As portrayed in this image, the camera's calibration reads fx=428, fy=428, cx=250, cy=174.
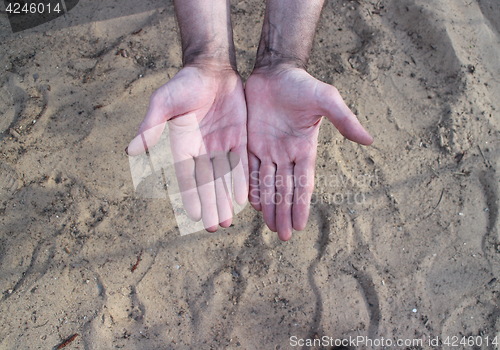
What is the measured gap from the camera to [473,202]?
8.19ft

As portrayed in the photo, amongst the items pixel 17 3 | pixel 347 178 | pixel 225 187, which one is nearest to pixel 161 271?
pixel 225 187

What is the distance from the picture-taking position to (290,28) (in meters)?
2.61

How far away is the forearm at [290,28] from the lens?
8.38 feet

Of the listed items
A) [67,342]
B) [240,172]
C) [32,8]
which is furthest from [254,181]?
[32,8]

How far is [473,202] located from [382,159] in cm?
57

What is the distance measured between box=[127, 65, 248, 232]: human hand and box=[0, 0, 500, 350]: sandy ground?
376 mm

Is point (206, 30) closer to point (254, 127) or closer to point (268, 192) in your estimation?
point (254, 127)

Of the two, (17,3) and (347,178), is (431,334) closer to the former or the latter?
(347,178)

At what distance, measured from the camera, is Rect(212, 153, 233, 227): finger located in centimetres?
215

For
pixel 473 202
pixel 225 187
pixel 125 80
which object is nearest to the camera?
pixel 225 187

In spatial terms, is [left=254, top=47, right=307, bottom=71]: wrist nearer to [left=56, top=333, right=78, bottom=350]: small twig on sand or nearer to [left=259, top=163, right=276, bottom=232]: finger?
[left=259, top=163, right=276, bottom=232]: finger

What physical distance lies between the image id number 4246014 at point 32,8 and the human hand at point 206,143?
1.48 m

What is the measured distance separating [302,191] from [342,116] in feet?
1.43
